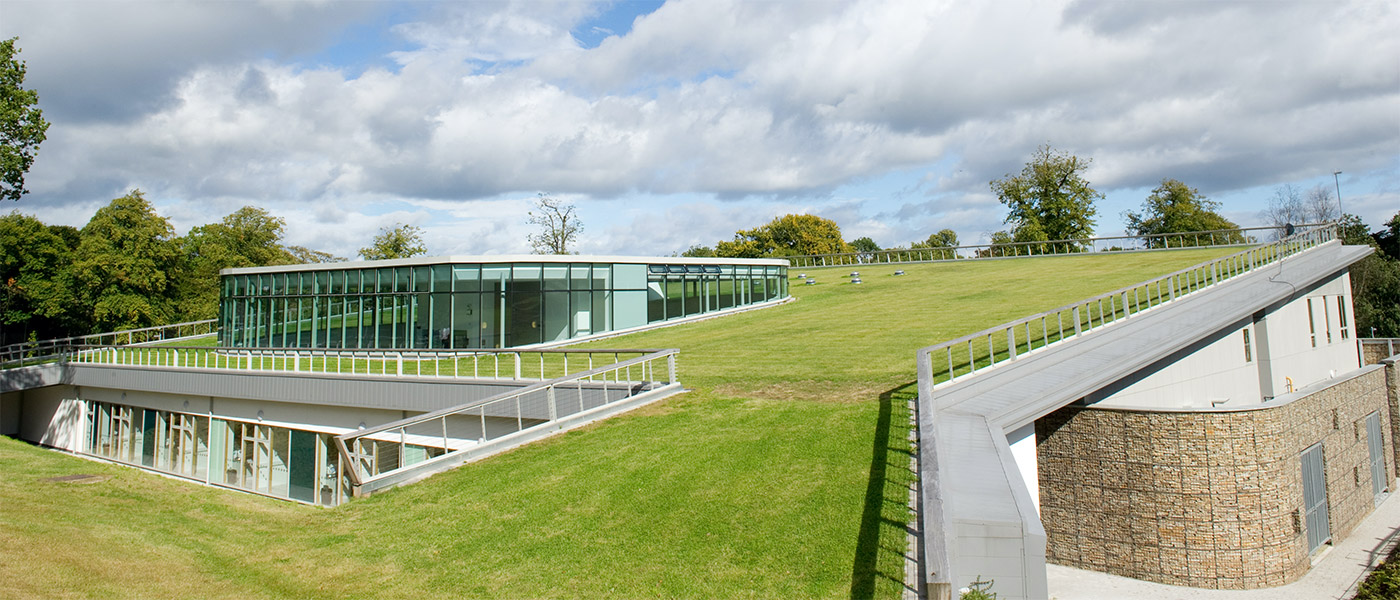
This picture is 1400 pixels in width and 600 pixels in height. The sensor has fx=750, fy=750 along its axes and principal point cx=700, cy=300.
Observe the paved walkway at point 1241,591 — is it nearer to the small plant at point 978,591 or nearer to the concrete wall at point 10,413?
the small plant at point 978,591

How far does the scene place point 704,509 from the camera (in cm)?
891

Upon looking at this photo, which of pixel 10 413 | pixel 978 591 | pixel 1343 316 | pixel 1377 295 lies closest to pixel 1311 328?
pixel 1343 316

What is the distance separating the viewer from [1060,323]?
14.6 m

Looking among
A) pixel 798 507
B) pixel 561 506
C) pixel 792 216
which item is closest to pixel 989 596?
pixel 798 507

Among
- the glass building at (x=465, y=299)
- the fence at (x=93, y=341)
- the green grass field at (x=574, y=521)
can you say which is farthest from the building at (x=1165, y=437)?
the fence at (x=93, y=341)

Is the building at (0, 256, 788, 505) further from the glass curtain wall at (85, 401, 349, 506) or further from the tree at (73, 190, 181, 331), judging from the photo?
the tree at (73, 190, 181, 331)

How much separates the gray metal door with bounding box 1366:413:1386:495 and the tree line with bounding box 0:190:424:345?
2258 inches

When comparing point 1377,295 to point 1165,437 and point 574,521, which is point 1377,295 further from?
point 574,521

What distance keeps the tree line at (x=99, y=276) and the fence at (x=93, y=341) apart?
155cm

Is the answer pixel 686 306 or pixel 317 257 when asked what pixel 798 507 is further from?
pixel 317 257

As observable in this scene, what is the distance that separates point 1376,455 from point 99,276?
59.5 metres

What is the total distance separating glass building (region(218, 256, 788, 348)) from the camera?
27.8 meters

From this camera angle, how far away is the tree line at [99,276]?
141 ft

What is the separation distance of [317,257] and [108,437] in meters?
52.1
